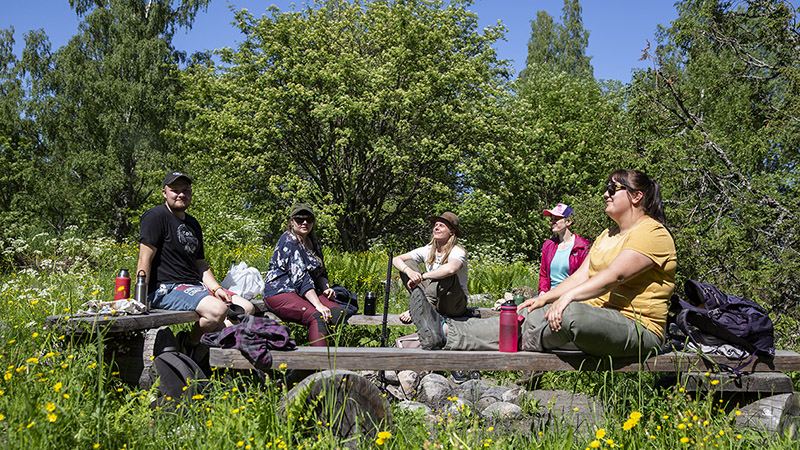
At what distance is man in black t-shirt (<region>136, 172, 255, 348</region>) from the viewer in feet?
13.5

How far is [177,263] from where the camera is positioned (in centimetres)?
430

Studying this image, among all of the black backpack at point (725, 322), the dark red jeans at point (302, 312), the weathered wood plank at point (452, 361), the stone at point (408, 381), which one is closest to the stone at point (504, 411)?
the weathered wood plank at point (452, 361)

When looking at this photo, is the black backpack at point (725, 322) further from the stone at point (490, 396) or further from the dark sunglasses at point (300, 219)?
the dark sunglasses at point (300, 219)

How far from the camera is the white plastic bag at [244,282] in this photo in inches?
192

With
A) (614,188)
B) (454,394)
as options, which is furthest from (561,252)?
(614,188)

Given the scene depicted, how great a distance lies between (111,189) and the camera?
2356cm

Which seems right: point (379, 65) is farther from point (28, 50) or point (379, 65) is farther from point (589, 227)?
point (28, 50)

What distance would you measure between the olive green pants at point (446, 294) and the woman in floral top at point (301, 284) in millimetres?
775

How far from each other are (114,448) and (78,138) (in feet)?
87.7

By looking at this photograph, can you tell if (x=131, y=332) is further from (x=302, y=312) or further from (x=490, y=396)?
(x=490, y=396)

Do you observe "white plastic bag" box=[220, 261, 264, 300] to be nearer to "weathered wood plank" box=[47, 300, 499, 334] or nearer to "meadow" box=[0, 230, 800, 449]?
"weathered wood plank" box=[47, 300, 499, 334]

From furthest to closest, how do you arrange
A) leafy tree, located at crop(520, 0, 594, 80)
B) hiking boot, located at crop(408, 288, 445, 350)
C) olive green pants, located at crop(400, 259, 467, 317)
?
leafy tree, located at crop(520, 0, 594, 80), olive green pants, located at crop(400, 259, 467, 317), hiking boot, located at crop(408, 288, 445, 350)

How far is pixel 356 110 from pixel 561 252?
11345 mm

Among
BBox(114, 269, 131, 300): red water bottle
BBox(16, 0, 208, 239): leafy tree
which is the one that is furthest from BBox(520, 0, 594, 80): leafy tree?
BBox(114, 269, 131, 300): red water bottle
